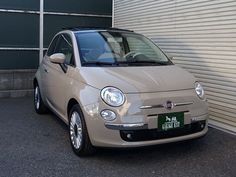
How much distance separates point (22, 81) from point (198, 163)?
5.80 meters

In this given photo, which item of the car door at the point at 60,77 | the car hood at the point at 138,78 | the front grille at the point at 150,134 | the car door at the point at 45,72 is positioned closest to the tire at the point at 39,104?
the car door at the point at 45,72

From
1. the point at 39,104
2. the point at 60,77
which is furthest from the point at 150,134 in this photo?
the point at 39,104

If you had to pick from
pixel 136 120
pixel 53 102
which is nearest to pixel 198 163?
pixel 136 120

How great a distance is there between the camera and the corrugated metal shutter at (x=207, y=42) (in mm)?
6098

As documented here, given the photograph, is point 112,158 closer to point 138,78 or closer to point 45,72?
point 138,78

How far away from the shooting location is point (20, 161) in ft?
15.3

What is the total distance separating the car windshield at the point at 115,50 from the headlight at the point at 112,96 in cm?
76

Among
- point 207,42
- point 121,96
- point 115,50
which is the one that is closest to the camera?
point 121,96

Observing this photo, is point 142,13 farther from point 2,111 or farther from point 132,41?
point 2,111

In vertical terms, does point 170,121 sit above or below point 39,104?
above

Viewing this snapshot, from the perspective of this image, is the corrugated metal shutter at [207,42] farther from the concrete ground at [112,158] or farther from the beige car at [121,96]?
the beige car at [121,96]

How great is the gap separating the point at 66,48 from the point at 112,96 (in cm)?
184

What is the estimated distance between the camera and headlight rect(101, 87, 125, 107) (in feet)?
14.6

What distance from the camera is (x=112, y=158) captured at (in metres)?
4.79
